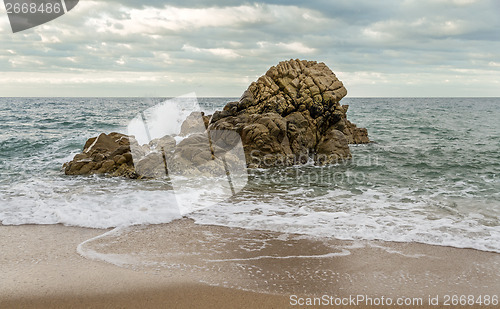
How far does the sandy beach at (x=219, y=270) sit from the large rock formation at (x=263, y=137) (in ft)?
18.9

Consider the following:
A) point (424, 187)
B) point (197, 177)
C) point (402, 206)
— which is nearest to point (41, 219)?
point (197, 177)

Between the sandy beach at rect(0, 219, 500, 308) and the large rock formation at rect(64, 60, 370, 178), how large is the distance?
5.77m

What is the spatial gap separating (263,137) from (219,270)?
904 cm

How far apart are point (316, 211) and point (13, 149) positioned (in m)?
15.9

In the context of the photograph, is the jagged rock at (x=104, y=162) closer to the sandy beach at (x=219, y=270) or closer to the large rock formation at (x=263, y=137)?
the large rock formation at (x=263, y=137)

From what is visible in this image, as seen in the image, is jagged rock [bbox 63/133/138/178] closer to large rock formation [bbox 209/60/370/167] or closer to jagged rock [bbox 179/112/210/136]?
large rock formation [bbox 209/60/370/167]

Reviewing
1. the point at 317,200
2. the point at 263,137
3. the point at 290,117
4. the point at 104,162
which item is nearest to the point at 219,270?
the point at 317,200

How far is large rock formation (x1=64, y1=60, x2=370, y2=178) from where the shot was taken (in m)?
12.2

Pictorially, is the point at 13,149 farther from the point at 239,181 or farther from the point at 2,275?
the point at 2,275

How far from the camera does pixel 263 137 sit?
13703mm

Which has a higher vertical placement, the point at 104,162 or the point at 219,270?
the point at 104,162

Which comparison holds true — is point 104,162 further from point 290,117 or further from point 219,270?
point 219,270

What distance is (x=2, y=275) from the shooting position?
15.7ft

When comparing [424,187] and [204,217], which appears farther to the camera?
[424,187]
